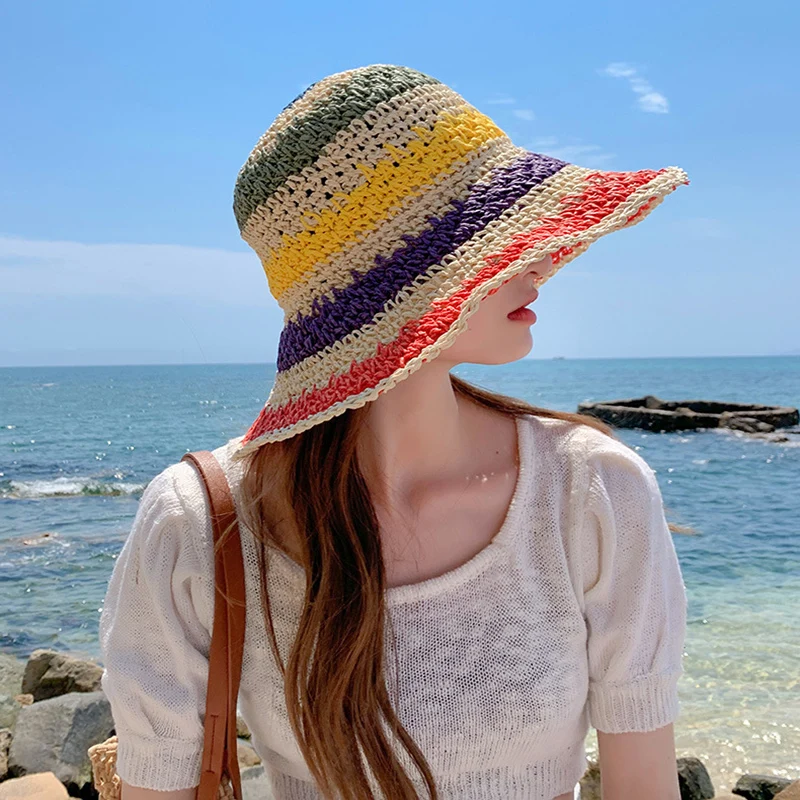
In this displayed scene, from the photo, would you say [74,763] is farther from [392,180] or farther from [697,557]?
[697,557]

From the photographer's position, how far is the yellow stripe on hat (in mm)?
1480

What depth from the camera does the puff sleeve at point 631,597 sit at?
1604 mm

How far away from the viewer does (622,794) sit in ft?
5.51

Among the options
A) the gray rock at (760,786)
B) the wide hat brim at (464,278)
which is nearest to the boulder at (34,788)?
the gray rock at (760,786)

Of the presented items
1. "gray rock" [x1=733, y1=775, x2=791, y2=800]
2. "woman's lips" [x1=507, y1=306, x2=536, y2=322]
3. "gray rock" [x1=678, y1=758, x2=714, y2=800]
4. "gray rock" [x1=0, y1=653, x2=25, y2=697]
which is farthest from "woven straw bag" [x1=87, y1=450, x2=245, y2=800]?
"gray rock" [x1=0, y1=653, x2=25, y2=697]

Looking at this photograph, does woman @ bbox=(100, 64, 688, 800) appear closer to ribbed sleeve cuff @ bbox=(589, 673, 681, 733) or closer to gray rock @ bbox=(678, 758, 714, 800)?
ribbed sleeve cuff @ bbox=(589, 673, 681, 733)

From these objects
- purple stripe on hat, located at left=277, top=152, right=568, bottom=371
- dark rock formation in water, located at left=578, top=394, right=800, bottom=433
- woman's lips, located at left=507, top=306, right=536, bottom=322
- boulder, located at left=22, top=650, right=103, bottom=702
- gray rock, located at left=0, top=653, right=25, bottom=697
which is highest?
purple stripe on hat, located at left=277, top=152, right=568, bottom=371

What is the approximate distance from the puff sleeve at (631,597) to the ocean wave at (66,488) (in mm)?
16095

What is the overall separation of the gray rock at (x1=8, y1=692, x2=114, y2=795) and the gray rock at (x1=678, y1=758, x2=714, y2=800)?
3101 mm

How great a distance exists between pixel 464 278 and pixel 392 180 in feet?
0.72

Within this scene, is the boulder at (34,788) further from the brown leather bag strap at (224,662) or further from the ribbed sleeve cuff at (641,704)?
the ribbed sleeve cuff at (641,704)

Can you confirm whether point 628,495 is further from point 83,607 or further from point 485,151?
point 83,607

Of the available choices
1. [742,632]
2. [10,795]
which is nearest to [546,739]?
[10,795]

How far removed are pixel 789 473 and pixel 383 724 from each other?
18.7m
